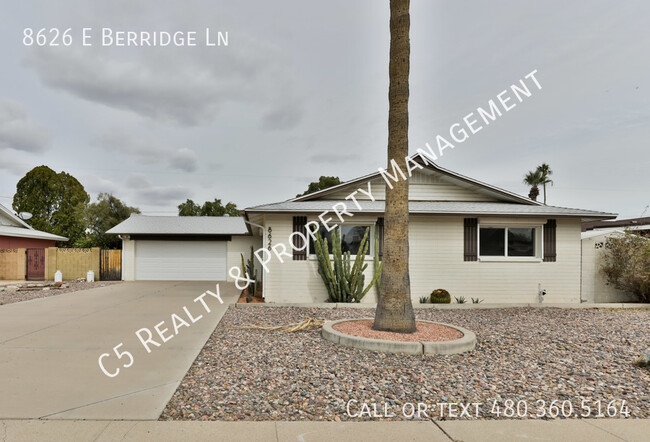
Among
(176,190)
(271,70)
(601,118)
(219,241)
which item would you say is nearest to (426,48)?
(271,70)

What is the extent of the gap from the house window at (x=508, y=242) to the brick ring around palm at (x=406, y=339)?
554 cm

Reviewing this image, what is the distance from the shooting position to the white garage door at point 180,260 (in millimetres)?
19578

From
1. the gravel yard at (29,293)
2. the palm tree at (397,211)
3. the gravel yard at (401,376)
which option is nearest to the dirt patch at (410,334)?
the palm tree at (397,211)

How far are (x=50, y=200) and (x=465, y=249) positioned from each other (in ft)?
129

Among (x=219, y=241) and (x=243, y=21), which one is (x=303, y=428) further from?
(x=219, y=241)

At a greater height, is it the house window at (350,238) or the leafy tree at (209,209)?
the leafy tree at (209,209)

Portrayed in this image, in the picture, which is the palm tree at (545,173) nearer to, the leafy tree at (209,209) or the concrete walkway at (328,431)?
the leafy tree at (209,209)

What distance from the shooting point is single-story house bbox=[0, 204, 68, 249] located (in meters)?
20.5

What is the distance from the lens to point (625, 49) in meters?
10.9

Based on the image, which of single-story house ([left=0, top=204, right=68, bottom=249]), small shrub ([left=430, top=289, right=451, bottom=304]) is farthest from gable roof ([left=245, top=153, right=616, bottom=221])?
single-story house ([left=0, top=204, right=68, bottom=249])

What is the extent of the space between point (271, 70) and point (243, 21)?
1.91 metres

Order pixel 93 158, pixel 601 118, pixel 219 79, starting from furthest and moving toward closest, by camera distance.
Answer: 1. pixel 93 158
2. pixel 601 118
3. pixel 219 79

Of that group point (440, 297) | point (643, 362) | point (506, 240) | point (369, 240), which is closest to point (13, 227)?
point (369, 240)

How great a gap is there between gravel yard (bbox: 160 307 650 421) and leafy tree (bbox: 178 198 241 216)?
35975mm
